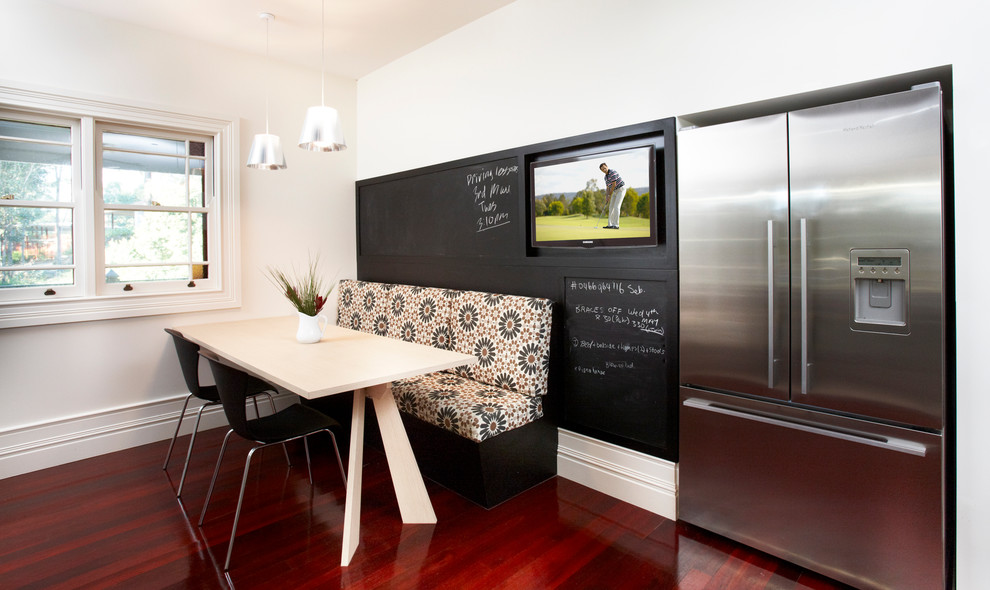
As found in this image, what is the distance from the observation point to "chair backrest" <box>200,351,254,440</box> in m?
2.16

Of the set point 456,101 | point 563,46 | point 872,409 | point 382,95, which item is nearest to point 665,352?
point 872,409

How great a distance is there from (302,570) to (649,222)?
2.14 metres

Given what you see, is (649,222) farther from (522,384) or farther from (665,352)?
(522,384)

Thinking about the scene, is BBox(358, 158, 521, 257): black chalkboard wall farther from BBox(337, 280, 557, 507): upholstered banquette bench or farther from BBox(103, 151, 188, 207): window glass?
BBox(103, 151, 188, 207): window glass

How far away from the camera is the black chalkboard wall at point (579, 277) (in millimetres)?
2529

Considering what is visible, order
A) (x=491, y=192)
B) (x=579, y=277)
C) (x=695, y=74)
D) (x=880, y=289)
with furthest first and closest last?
1. (x=491, y=192)
2. (x=579, y=277)
3. (x=695, y=74)
4. (x=880, y=289)

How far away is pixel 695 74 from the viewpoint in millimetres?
2400

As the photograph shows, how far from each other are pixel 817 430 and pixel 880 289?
0.57 metres

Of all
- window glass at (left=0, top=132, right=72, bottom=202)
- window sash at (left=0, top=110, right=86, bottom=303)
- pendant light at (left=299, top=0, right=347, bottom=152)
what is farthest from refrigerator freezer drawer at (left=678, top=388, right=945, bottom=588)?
window glass at (left=0, top=132, right=72, bottom=202)

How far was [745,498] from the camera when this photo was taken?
221cm


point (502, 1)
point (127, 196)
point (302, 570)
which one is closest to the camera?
point (302, 570)

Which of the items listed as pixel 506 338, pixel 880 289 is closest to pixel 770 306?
pixel 880 289

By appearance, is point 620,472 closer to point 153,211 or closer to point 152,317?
point 152,317

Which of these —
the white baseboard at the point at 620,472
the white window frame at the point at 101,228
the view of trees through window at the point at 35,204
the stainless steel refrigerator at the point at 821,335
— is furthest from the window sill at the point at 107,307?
the stainless steel refrigerator at the point at 821,335
